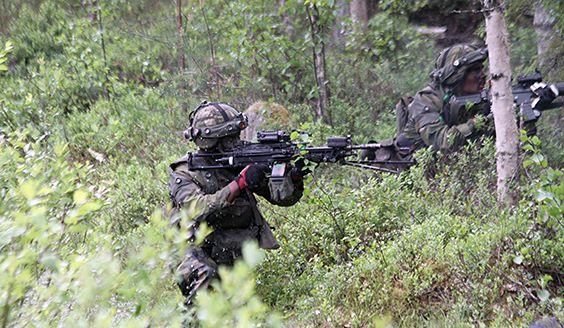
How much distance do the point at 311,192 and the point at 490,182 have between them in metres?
1.74

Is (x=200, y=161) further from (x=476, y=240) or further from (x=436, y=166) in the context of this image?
(x=436, y=166)

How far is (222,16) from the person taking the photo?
1206cm

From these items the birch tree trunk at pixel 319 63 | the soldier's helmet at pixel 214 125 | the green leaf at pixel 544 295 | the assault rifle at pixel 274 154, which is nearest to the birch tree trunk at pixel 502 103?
the assault rifle at pixel 274 154

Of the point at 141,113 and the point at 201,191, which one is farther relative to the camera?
the point at 141,113

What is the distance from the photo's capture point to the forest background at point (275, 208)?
2.51 metres

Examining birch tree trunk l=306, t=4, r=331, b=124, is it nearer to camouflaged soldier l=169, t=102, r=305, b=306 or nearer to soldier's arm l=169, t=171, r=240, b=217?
camouflaged soldier l=169, t=102, r=305, b=306

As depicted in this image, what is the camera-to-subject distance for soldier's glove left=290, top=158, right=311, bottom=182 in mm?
5545

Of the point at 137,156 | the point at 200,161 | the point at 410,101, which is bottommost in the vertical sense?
the point at 137,156

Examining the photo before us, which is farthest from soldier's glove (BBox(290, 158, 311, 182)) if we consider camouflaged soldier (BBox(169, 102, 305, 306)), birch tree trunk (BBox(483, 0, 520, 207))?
birch tree trunk (BBox(483, 0, 520, 207))

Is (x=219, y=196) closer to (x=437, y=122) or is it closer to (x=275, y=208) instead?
(x=275, y=208)

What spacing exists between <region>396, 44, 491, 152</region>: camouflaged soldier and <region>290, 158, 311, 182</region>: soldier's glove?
94.1 inches

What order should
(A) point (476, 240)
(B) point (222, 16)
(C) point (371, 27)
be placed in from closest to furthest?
(A) point (476, 240) < (B) point (222, 16) < (C) point (371, 27)

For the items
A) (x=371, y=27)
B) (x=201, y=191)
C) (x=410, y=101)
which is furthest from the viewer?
(x=371, y=27)

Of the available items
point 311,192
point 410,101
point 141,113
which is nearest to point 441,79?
point 410,101
